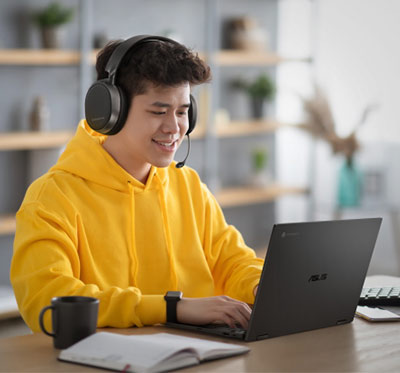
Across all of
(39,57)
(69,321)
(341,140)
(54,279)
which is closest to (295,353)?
(69,321)

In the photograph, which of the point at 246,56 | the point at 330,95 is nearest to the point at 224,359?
the point at 246,56

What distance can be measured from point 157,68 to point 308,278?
2.08 feet

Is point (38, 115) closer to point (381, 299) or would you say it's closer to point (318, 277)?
point (381, 299)

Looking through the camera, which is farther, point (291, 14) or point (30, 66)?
point (291, 14)

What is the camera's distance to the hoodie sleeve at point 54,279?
1.70 metres

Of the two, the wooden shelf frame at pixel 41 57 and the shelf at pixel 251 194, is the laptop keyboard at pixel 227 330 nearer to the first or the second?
the wooden shelf frame at pixel 41 57

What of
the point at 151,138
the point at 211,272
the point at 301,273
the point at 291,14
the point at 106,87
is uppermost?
the point at 291,14

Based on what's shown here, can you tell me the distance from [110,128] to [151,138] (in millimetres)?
104

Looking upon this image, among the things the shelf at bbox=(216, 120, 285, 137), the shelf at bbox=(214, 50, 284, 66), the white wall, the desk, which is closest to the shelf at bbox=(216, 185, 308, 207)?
the white wall

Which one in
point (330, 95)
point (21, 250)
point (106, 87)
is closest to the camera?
point (21, 250)

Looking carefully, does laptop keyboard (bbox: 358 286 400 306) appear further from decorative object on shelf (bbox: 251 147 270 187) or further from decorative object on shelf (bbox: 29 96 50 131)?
decorative object on shelf (bbox: 251 147 270 187)

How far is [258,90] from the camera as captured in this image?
16.8ft

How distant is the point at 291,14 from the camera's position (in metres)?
5.45

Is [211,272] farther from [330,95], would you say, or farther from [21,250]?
[330,95]
